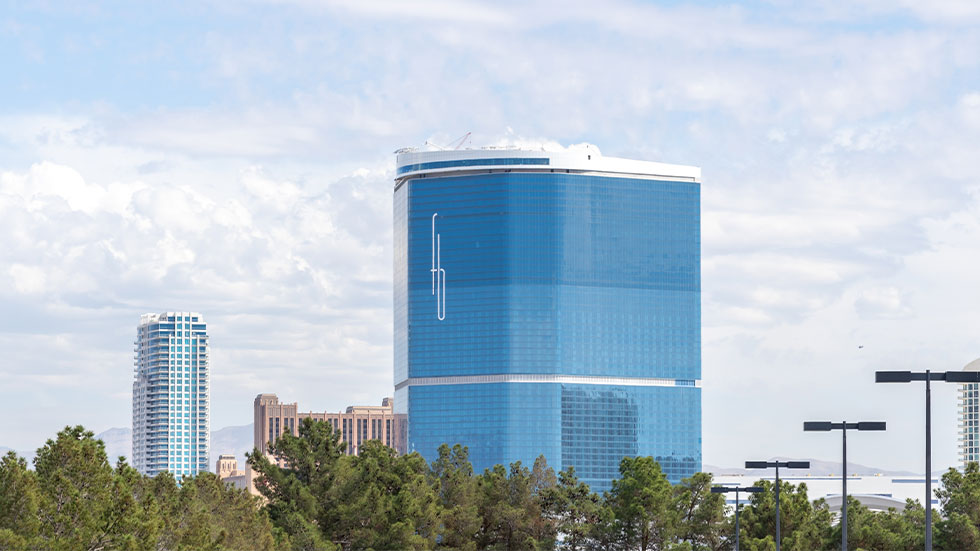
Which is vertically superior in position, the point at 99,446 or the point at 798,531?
the point at 99,446

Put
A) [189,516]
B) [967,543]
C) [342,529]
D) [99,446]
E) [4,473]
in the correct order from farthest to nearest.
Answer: [967,543] → [342,529] → [189,516] → [99,446] → [4,473]

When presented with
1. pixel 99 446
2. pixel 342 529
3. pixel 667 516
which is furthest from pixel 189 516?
pixel 667 516

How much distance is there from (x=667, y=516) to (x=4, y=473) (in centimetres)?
5433

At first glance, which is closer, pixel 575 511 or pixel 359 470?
pixel 359 470

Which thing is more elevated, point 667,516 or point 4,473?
point 4,473

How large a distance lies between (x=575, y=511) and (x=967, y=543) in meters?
21.6

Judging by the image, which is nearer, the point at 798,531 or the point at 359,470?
the point at 359,470

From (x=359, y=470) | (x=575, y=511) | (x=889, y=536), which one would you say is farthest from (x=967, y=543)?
(x=359, y=470)

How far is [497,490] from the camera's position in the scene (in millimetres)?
88500

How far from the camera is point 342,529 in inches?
3002

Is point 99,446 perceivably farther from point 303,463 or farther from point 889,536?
point 889,536

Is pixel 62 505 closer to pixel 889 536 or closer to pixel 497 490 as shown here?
pixel 497 490

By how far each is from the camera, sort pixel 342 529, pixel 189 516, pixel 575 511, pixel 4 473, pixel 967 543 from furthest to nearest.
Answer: pixel 575 511
pixel 967 543
pixel 342 529
pixel 189 516
pixel 4 473

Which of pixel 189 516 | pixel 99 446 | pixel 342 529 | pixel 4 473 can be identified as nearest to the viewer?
pixel 4 473
